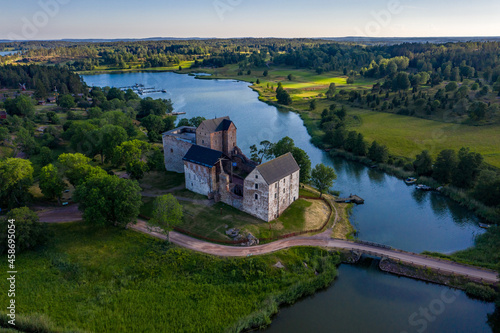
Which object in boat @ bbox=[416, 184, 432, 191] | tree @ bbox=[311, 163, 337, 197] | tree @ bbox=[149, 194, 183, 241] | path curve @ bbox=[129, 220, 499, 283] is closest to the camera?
path curve @ bbox=[129, 220, 499, 283]

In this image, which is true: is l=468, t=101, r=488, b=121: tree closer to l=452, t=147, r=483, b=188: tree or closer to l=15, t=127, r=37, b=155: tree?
l=452, t=147, r=483, b=188: tree

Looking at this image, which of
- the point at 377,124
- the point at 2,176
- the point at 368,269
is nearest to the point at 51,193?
the point at 2,176

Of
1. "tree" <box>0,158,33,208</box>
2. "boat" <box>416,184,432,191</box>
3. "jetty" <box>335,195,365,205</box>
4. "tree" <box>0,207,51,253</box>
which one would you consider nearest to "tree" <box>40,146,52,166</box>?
"tree" <box>0,158,33,208</box>

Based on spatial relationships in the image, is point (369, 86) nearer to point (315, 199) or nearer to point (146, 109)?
point (146, 109)

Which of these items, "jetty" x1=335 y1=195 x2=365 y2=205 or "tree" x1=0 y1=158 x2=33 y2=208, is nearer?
"tree" x1=0 y1=158 x2=33 y2=208

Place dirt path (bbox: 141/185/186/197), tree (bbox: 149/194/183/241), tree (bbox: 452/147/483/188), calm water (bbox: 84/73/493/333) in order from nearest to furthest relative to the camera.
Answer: calm water (bbox: 84/73/493/333) → tree (bbox: 149/194/183/241) → dirt path (bbox: 141/185/186/197) → tree (bbox: 452/147/483/188)

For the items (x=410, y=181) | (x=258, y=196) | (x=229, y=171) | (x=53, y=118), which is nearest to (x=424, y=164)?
(x=410, y=181)

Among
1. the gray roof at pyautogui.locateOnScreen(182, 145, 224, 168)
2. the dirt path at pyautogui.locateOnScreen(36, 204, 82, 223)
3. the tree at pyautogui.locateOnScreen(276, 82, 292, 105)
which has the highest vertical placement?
the tree at pyautogui.locateOnScreen(276, 82, 292, 105)
